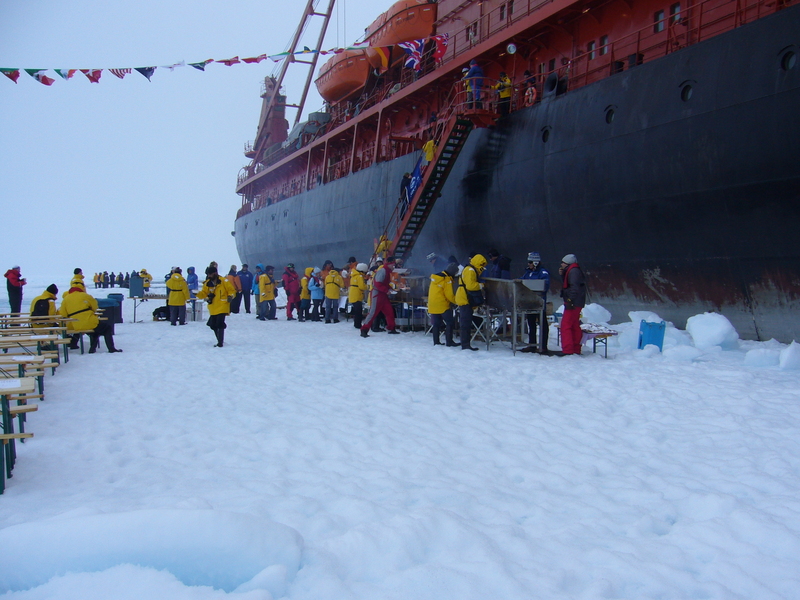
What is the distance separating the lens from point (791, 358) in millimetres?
6637

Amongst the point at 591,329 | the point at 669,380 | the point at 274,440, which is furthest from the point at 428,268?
the point at 274,440

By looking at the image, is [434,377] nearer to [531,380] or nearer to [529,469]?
[531,380]

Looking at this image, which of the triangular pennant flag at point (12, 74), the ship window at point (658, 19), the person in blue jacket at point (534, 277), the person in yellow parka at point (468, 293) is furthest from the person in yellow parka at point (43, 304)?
the ship window at point (658, 19)

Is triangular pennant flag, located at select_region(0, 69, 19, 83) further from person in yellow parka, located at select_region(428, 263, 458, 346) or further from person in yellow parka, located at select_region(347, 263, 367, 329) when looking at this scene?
person in yellow parka, located at select_region(428, 263, 458, 346)

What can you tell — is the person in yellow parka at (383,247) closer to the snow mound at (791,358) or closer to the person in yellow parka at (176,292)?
the person in yellow parka at (176,292)

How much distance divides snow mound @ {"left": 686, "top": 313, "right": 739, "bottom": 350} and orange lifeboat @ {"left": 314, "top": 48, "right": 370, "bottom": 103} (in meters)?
16.6

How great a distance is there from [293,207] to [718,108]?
19634mm

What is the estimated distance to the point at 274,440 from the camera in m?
4.34

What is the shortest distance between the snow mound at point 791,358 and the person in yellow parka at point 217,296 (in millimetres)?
8011

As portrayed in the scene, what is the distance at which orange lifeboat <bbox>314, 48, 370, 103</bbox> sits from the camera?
70.8 ft

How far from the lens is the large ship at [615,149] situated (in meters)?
8.08

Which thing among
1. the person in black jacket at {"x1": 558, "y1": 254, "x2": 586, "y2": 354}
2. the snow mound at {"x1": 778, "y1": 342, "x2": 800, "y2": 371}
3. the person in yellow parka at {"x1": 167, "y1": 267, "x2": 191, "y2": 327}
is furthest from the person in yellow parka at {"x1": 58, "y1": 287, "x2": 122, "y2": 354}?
the snow mound at {"x1": 778, "y1": 342, "x2": 800, "y2": 371}

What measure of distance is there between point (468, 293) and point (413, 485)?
5530mm

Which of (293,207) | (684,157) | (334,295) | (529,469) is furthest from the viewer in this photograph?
(293,207)
